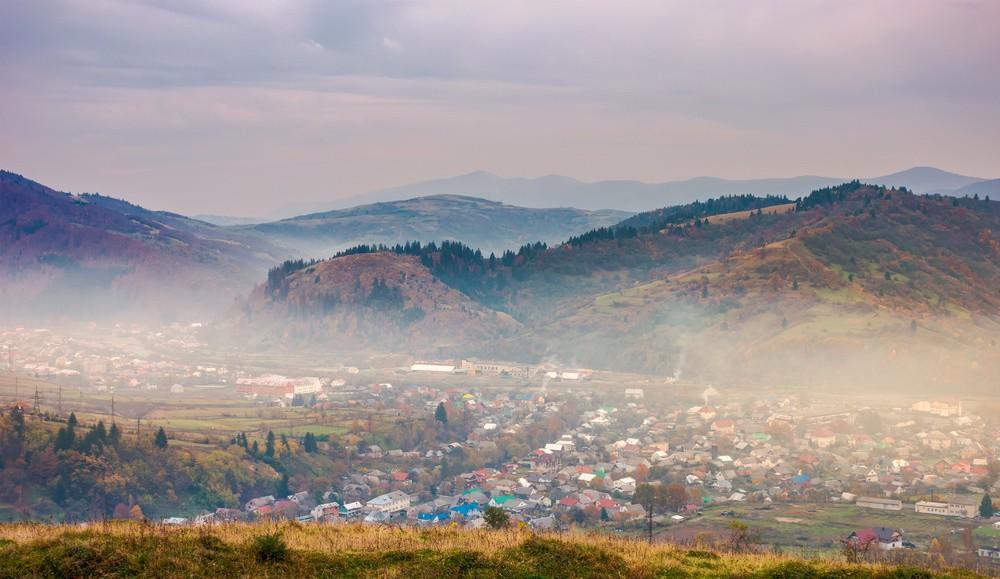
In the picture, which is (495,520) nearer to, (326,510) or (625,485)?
(326,510)

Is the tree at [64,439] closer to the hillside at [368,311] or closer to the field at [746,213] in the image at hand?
the hillside at [368,311]

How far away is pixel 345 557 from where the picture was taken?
15891 millimetres

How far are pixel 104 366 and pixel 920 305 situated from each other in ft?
281

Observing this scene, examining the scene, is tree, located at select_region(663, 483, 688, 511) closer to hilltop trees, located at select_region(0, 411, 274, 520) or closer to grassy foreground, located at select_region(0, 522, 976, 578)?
hilltop trees, located at select_region(0, 411, 274, 520)

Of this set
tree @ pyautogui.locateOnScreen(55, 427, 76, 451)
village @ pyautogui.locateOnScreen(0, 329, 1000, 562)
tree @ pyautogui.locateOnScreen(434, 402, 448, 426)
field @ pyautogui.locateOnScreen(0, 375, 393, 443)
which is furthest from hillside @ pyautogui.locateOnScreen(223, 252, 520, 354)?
tree @ pyautogui.locateOnScreen(55, 427, 76, 451)

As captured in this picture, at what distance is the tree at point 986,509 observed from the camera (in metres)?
48.9

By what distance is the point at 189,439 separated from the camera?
2608 inches

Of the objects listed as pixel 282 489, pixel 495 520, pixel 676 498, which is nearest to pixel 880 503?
pixel 676 498

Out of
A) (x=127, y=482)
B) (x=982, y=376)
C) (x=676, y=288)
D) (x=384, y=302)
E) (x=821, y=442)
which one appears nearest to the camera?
(x=127, y=482)

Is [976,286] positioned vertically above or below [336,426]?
above

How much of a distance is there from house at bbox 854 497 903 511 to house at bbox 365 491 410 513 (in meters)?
23.2

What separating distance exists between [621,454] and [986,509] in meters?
25.4

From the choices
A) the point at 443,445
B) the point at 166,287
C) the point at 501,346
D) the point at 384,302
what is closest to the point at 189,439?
the point at 443,445

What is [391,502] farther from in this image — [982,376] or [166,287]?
[166,287]
